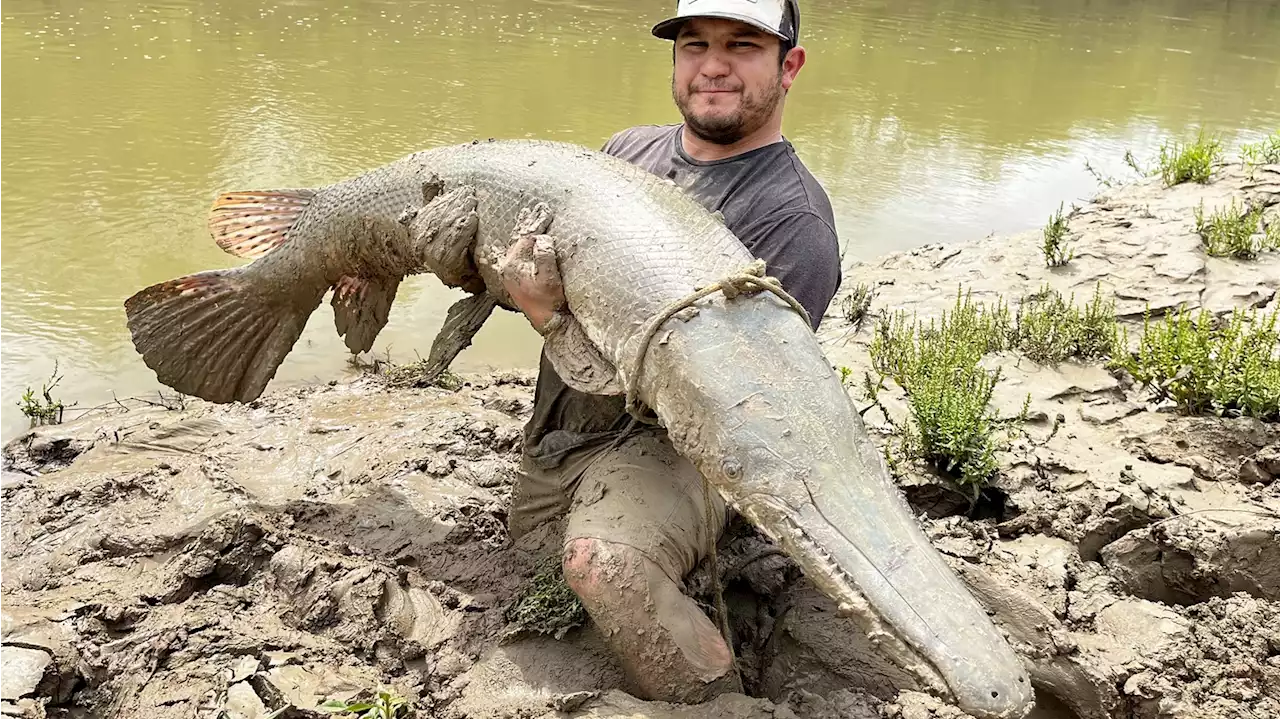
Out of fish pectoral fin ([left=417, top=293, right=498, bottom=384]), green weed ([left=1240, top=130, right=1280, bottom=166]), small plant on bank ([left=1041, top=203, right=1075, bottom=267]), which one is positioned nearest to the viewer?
fish pectoral fin ([left=417, top=293, right=498, bottom=384])

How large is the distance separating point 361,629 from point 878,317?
3.50 meters

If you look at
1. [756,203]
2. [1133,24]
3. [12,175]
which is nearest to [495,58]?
[12,175]

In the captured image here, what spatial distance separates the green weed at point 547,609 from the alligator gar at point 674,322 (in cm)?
75

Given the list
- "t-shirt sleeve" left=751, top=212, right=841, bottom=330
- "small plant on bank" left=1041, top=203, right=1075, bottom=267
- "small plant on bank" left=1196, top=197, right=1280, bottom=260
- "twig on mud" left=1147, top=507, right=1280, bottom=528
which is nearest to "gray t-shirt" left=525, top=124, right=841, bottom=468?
"t-shirt sleeve" left=751, top=212, right=841, bottom=330

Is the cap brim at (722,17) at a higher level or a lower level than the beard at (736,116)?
higher

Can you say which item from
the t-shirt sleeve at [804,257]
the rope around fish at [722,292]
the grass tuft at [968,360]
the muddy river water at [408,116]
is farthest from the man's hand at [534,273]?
the muddy river water at [408,116]

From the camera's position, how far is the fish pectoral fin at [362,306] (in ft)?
10.1

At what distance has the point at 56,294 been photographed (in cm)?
503

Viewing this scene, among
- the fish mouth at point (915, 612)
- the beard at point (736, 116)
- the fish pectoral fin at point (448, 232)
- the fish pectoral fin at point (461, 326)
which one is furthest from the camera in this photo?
the fish pectoral fin at point (461, 326)

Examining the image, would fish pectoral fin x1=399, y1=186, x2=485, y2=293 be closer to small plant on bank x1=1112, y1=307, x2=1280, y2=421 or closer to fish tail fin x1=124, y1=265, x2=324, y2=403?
fish tail fin x1=124, y1=265, x2=324, y2=403

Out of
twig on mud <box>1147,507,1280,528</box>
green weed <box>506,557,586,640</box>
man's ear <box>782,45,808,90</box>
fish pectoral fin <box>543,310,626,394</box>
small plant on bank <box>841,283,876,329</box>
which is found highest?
man's ear <box>782,45,808,90</box>

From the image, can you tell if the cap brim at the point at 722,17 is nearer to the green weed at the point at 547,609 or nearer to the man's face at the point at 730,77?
the man's face at the point at 730,77

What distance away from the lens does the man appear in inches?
89.0

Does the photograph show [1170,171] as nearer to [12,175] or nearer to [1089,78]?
[1089,78]
